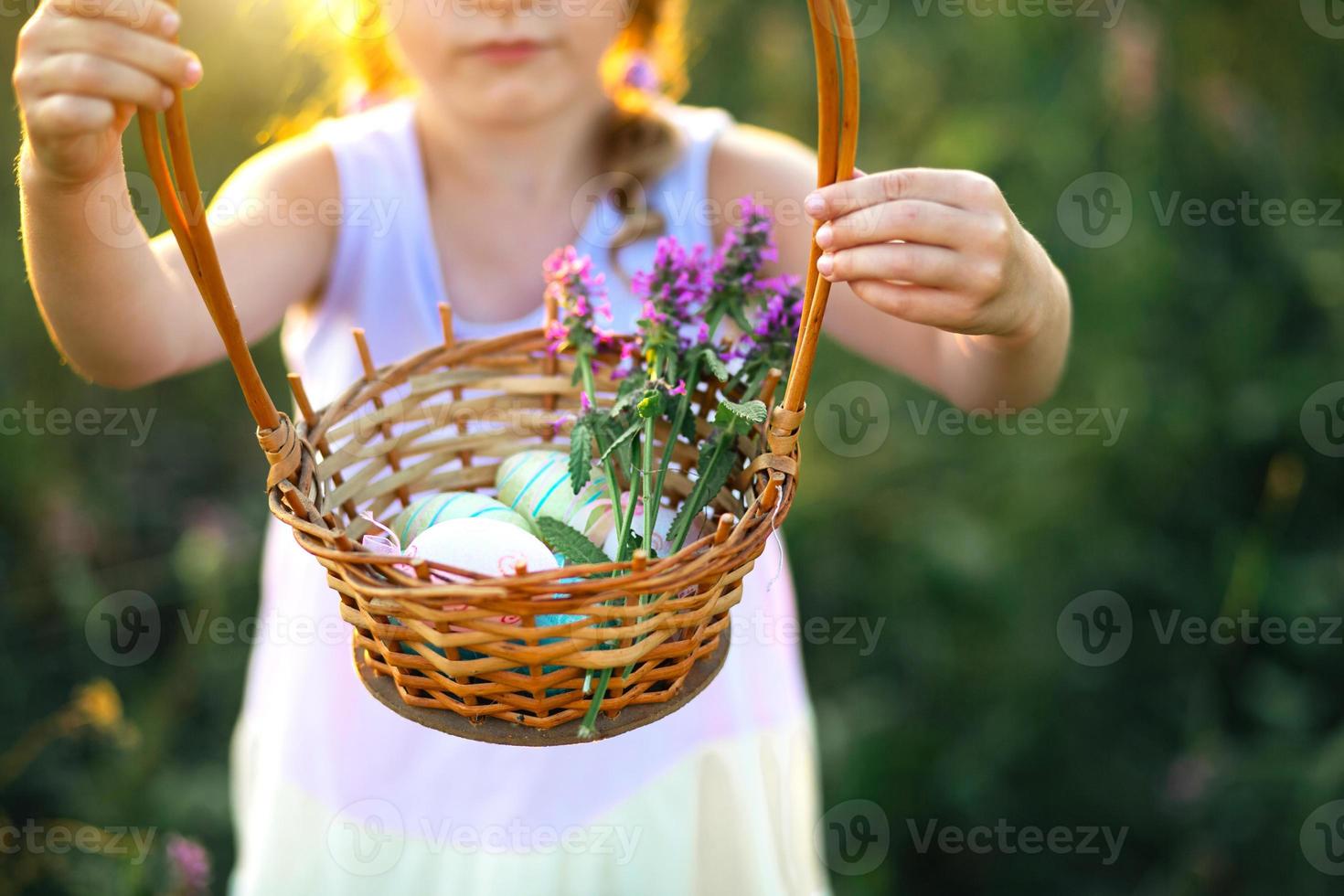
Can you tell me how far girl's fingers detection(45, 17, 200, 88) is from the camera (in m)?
0.59

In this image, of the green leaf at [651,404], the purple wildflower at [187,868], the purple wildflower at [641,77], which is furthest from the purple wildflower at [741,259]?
the purple wildflower at [187,868]

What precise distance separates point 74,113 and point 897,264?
0.46m

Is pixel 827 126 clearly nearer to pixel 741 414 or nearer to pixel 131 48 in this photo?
pixel 741 414

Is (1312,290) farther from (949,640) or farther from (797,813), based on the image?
(797,813)

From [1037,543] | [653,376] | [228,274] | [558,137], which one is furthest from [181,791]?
[1037,543]

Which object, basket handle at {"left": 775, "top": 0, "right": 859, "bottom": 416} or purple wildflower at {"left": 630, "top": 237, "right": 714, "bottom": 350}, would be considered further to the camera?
purple wildflower at {"left": 630, "top": 237, "right": 714, "bottom": 350}

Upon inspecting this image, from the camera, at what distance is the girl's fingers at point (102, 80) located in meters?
0.59

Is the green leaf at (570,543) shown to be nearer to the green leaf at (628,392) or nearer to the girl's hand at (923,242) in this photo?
the green leaf at (628,392)

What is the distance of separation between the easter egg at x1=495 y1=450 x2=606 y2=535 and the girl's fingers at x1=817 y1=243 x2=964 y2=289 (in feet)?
0.72

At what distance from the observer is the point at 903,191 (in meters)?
0.72

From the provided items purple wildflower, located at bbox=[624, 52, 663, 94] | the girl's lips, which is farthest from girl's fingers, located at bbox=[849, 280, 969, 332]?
purple wildflower, located at bbox=[624, 52, 663, 94]

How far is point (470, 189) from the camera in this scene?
122cm

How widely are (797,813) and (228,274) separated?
0.72 meters

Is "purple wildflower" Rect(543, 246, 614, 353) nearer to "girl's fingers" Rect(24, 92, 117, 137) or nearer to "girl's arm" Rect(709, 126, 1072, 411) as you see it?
"girl's arm" Rect(709, 126, 1072, 411)
